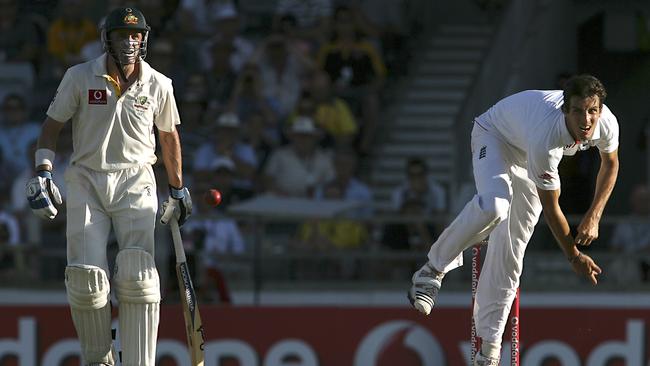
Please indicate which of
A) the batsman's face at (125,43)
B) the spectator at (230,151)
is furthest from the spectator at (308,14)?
the batsman's face at (125,43)

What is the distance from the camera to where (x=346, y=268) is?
38.5 ft

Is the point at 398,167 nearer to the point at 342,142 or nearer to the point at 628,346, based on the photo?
the point at 342,142

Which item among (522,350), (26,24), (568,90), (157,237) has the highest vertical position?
(26,24)

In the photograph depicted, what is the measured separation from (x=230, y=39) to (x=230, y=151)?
166 cm

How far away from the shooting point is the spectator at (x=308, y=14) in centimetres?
1448

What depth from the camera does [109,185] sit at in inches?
330

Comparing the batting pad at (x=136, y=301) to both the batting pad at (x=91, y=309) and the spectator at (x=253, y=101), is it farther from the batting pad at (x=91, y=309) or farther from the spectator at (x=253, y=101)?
the spectator at (x=253, y=101)

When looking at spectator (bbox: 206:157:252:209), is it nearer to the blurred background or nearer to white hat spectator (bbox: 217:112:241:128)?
the blurred background

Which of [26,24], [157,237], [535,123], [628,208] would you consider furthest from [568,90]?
[26,24]

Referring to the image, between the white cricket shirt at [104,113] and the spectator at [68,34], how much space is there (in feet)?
19.6

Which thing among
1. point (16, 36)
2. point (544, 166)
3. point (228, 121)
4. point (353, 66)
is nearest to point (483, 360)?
point (544, 166)

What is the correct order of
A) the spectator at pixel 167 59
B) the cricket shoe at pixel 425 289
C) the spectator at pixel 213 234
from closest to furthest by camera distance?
the cricket shoe at pixel 425 289 < the spectator at pixel 213 234 < the spectator at pixel 167 59

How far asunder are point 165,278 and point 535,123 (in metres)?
3.86

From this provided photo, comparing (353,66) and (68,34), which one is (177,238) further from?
(68,34)
